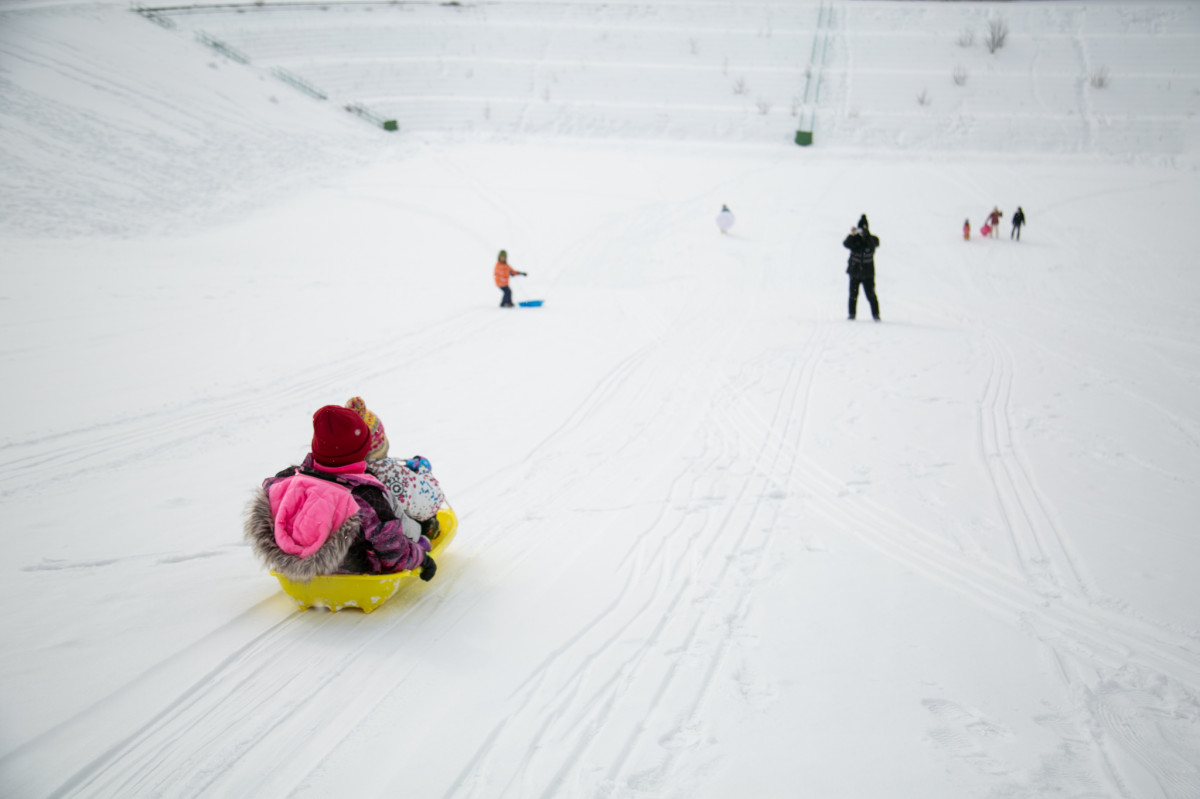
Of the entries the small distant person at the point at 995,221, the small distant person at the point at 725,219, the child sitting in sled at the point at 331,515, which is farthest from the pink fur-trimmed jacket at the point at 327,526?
the small distant person at the point at 995,221

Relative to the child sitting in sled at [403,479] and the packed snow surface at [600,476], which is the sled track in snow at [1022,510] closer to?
the packed snow surface at [600,476]

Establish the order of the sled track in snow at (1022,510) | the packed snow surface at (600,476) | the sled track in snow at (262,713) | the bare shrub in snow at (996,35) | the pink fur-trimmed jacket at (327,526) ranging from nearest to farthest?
the sled track in snow at (262,713) < the packed snow surface at (600,476) < the pink fur-trimmed jacket at (327,526) < the sled track in snow at (1022,510) < the bare shrub in snow at (996,35)

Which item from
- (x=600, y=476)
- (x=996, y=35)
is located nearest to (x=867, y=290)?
(x=600, y=476)

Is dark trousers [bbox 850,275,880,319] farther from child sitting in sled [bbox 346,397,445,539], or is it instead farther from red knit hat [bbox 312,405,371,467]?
red knit hat [bbox 312,405,371,467]

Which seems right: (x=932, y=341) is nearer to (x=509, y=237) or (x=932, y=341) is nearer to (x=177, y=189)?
(x=509, y=237)

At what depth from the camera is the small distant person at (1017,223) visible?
17.2m

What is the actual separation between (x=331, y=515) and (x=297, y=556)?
294 millimetres

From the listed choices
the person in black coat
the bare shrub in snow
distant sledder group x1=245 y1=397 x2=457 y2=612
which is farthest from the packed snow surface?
the bare shrub in snow

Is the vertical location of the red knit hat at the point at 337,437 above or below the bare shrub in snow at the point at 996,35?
below

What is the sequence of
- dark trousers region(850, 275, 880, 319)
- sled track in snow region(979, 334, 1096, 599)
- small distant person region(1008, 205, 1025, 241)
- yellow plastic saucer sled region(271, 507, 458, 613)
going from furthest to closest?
small distant person region(1008, 205, 1025, 241), dark trousers region(850, 275, 880, 319), sled track in snow region(979, 334, 1096, 599), yellow plastic saucer sled region(271, 507, 458, 613)

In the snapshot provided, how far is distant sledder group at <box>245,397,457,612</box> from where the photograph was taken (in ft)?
10.9

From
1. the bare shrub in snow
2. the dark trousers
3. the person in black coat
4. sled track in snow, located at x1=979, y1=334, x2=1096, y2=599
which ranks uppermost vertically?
the bare shrub in snow

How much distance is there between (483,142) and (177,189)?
41.2ft

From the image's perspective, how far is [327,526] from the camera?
329 centimetres
